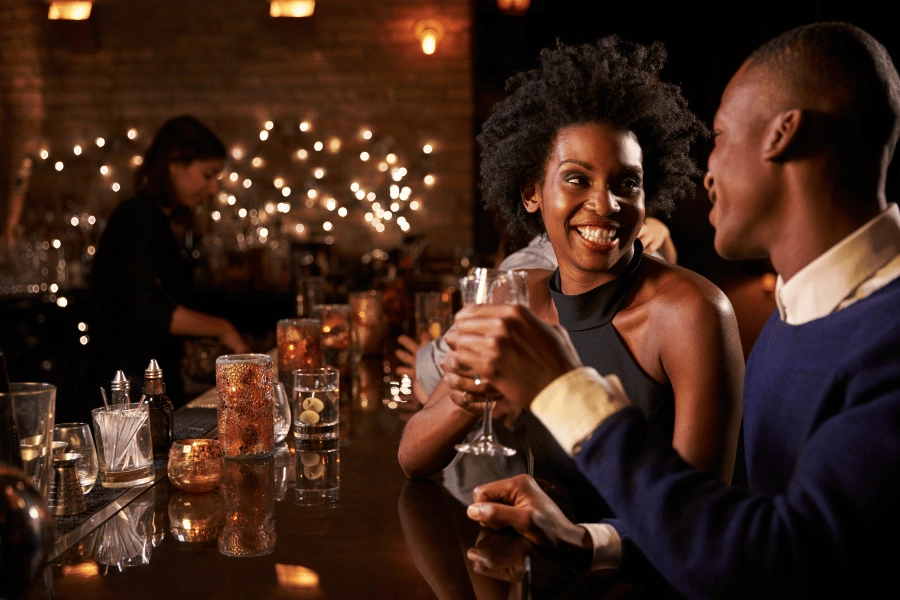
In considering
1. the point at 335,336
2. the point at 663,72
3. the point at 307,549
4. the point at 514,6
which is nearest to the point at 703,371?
the point at 307,549

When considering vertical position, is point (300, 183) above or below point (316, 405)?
above

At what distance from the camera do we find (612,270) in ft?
5.38

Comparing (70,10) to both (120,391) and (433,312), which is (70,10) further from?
(120,391)

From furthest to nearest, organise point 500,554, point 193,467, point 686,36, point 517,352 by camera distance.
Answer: point 686,36 → point 193,467 → point 500,554 → point 517,352

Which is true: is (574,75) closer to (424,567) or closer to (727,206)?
(727,206)

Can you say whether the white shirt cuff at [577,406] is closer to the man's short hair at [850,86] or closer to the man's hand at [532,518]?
the man's hand at [532,518]

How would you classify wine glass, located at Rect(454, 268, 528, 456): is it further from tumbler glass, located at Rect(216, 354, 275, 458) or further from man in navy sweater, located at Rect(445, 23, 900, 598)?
tumbler glass, located at Rect(216, 354, 275, 458)

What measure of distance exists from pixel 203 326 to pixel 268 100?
2.88m

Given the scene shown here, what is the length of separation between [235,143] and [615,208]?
16.1 ft

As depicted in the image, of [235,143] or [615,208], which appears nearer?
[615,208]

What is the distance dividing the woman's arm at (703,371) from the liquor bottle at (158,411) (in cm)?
88

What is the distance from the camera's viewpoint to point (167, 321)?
362 centimetres

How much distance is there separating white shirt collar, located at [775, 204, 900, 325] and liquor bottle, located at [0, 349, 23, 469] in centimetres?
92

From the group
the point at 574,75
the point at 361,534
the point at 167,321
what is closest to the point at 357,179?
the point at 167,321
